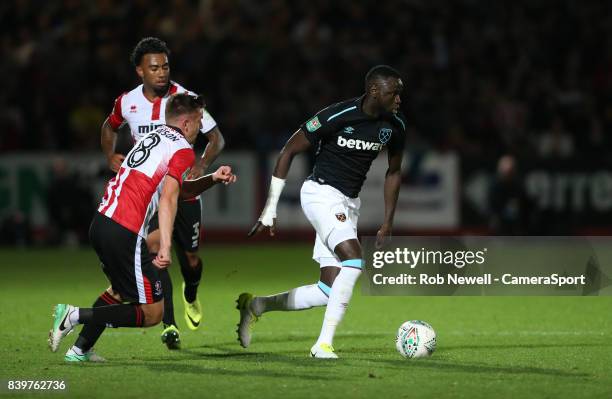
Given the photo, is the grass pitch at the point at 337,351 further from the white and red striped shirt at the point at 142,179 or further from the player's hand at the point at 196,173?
the player's hand at the point at 196,173

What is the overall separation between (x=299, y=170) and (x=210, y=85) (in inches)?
83.1

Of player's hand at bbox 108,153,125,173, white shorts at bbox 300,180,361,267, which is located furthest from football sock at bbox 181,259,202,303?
white shorts at bbox 300,180,361,267

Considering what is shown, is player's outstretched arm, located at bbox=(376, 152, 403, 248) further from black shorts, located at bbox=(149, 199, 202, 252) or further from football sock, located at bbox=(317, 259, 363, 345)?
black shorts, located at bbox=(149, 199, 202, 252)

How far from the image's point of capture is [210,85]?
2125cm

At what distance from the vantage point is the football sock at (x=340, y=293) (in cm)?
892

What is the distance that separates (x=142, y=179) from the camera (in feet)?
27.5

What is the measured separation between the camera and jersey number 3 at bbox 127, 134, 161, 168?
27.6ft

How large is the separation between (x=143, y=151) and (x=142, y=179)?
0.65 feet

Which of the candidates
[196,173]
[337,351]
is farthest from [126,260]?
[337,351]

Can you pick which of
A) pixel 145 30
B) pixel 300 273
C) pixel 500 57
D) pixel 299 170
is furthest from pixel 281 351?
pixel 500 57

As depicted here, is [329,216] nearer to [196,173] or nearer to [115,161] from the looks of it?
[196,173]

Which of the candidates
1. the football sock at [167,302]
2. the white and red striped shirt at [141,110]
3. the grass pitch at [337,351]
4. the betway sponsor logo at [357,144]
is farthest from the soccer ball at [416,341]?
the white and red striped shirt at [141,110]

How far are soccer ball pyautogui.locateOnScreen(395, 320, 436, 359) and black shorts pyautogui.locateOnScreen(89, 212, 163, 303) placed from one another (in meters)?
1.79

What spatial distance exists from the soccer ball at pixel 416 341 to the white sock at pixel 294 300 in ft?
2.50
